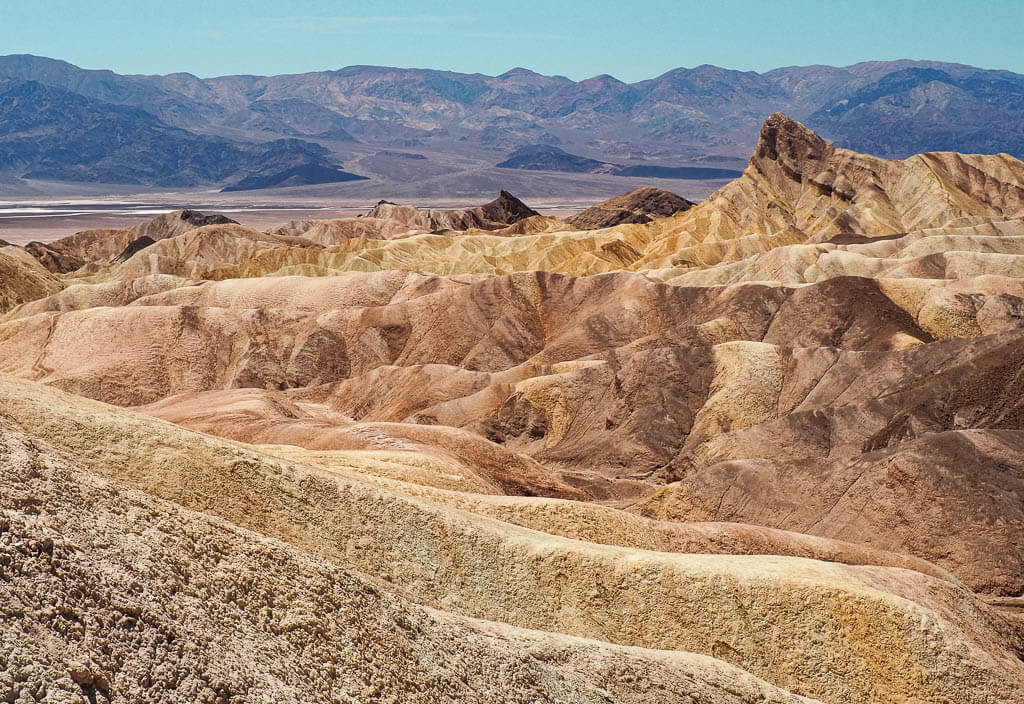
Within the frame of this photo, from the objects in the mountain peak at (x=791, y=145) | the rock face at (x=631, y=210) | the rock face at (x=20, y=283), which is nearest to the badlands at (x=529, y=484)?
the rock face at (x=20, y=283)

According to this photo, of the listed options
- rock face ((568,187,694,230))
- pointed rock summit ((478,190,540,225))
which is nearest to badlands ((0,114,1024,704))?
rock face ((568,187,694,230))

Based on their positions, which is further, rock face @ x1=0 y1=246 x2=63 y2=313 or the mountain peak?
the mountain peak

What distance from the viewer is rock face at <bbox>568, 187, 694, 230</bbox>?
124 metres

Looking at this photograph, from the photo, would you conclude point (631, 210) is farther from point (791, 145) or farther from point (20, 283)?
point (20, 283)

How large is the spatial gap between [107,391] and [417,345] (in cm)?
1671

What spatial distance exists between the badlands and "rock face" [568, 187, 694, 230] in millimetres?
40390

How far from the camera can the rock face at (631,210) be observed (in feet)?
406

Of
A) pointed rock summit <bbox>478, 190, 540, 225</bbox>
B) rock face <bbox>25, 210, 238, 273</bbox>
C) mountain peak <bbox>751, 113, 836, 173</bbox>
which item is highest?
mountain peak <bbox>751, 113, 836, 173</bbox>

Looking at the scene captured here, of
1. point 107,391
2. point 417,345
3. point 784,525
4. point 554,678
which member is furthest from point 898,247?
point 554,678

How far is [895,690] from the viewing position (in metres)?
19.1

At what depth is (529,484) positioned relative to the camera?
1415 inches

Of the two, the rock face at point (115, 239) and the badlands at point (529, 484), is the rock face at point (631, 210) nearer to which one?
the badlands at point (529, 484)

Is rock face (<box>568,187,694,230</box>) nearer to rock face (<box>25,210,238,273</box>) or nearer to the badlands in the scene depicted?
the badlands

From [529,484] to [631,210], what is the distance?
95593 mm
